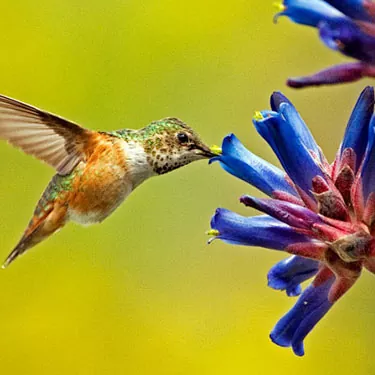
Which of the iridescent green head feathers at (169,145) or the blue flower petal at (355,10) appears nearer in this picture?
the blue flower petal at (355,10)

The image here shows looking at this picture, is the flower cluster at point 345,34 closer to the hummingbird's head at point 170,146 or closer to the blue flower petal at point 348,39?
the blue flower petal at point 348,39

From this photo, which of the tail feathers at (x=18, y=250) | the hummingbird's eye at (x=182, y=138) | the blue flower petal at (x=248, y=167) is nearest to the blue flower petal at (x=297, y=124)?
the blue flower petal at (x=248, y=167)

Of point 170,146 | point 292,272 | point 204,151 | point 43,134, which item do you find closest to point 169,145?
point 170,146

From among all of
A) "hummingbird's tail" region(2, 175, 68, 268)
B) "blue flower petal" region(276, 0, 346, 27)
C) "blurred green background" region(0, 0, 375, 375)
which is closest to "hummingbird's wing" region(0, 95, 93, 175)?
"hummingbird's tail" region(2, 175, 68, 268)

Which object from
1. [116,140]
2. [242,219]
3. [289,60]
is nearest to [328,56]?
[289,60]

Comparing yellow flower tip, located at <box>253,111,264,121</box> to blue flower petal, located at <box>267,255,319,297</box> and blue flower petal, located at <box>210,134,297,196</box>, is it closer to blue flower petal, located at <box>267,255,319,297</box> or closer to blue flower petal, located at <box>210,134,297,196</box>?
blue flower petal, located at <box>210,134,297,196</box>

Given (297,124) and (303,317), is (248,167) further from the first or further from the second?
(303,317)
